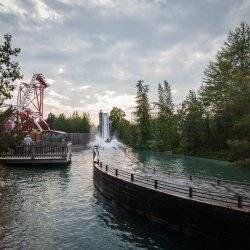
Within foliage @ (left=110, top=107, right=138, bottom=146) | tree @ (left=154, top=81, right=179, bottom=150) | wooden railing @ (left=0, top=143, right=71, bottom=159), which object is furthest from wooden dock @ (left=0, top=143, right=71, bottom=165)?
foliage @ (left=110, top=107, right=138, bottom=146)

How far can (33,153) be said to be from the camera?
46719 millimetres

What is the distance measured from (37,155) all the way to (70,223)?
88.7 feet

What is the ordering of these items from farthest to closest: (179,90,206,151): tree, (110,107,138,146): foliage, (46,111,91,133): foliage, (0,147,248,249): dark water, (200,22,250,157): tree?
(46,111,91,133): foliage < (110,107,138,146): foliage < (179,90,206,151): tree < (200,22,250,157): tree < (0,147,248,249): dark water

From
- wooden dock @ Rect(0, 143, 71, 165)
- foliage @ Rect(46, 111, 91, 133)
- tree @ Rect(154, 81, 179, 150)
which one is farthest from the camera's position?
foliage @ Rect(46, 111, 91, 133)

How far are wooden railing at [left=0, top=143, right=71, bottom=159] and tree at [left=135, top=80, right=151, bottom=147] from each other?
69.4 m

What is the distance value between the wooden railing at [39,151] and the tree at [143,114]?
6936 cm

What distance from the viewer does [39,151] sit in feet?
155

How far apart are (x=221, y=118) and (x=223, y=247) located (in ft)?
194

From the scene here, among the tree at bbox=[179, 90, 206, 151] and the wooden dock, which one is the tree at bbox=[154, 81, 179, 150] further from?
the wooden dock

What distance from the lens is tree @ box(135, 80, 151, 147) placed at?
116500mm

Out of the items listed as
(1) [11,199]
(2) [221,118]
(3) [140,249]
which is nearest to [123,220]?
(3) [140,249]

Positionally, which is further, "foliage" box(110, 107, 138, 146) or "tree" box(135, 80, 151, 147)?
"foliage" box(110, 107, 138, 146)

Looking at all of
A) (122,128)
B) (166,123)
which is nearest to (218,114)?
(166,123)

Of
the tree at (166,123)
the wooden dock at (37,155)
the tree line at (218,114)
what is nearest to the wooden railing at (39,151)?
the wooden dock at (37,155)
